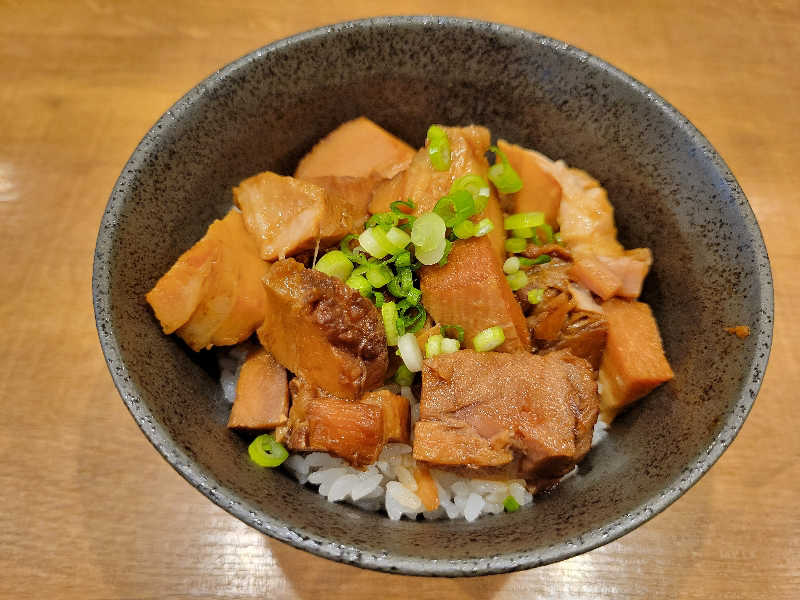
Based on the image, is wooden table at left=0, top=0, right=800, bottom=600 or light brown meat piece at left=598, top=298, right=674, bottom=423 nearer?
light brown meat piece at left=598, top=298, right=674, bottom=423

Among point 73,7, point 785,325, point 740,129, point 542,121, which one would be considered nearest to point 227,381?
point 542,121

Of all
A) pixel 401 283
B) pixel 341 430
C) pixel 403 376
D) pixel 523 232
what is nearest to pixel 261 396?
pixel 341 430

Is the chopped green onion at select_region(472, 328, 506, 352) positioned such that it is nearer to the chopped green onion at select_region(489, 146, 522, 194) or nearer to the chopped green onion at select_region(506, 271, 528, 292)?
the chopped green onion at select_region(506, 271, 528, 292)

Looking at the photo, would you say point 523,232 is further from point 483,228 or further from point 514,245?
point 483,228

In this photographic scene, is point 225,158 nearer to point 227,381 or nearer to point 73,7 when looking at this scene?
point 227,381

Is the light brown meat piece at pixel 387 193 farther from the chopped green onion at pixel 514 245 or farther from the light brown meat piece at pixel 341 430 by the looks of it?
the light brown meat piece at pixel 341 430

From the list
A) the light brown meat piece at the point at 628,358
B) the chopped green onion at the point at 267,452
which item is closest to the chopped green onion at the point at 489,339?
the light brown meat piece at the point at 628,358

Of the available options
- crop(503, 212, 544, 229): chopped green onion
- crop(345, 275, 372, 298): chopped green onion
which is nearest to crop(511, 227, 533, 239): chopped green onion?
crop(503, 212, 544, 229): chopped green onion
